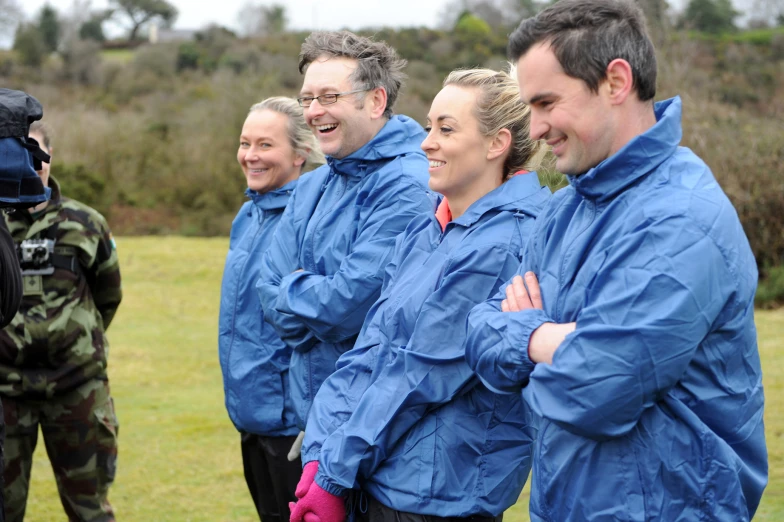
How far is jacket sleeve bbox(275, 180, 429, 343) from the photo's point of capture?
3.38 m

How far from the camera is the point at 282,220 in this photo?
3.93m

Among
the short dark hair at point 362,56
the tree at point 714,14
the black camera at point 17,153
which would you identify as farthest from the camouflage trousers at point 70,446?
the tree at point 714,14

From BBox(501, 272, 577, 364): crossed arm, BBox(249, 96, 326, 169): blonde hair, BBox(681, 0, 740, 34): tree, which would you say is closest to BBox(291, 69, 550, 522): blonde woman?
BBox(501, 272, 577, 364): crossed arm

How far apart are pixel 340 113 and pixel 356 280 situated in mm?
697

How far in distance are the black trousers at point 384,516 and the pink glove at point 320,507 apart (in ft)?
0.24

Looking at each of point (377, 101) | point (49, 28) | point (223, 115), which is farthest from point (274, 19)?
point (377, 101)

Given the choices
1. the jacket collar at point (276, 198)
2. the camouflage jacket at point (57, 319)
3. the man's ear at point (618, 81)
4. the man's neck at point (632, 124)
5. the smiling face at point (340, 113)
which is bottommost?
the camouflage jacket at point (57, 319)

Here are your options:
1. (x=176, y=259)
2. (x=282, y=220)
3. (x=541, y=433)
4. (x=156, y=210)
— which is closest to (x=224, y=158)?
(x=156, y=210)

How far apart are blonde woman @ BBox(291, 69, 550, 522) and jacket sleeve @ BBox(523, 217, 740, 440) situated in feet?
2.17

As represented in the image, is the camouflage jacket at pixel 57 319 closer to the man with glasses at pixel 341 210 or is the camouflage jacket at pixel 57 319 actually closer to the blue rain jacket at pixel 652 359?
the man with glasses at pixel 341 210

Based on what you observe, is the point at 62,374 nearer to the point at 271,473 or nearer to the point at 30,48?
the point at 271,473

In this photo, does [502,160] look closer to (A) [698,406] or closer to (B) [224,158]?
(A) [698,406]

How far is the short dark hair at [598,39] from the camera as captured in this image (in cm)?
213

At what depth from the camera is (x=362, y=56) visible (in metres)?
3.76
